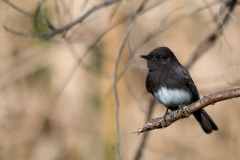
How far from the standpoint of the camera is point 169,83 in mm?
5758

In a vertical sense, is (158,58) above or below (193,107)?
below

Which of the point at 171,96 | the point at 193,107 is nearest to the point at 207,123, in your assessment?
the point at 171,96

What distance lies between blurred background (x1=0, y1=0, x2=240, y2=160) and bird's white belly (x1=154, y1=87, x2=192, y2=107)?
1.72m

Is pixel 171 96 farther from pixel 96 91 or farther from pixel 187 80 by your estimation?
pixel 96 91

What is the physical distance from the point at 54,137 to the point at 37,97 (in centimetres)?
56

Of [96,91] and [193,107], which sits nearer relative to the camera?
[193,107]

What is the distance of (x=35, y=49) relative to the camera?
7.82 metres

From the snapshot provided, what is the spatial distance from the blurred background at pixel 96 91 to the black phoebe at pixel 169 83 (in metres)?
1.61

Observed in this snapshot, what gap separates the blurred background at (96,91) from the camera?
303 inches

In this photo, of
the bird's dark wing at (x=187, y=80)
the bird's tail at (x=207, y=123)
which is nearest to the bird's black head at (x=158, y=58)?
the bird's dark wing at (x=187, y=80)

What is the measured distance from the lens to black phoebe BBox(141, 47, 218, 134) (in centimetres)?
573

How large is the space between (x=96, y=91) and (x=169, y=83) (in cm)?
266

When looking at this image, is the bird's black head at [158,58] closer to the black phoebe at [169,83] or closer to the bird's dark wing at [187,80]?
the black phoebe at [169,83]

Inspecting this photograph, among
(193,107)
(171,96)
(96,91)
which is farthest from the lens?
(96,91)
